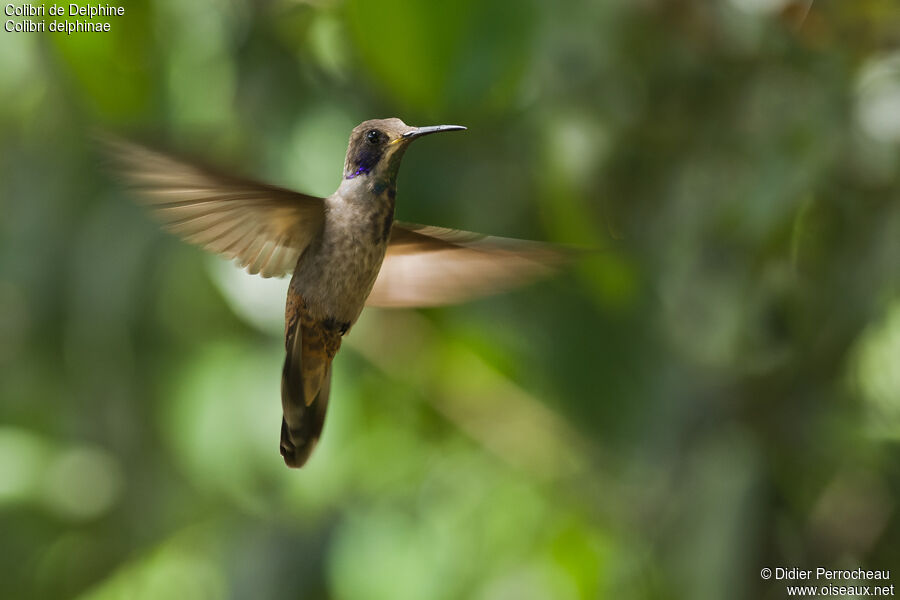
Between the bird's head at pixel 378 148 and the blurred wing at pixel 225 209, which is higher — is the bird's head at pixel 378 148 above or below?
above

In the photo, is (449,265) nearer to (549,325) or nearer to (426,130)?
(426,130)

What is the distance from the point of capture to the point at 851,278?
6.17ft

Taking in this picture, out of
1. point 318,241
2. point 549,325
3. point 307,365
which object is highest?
point 318,241

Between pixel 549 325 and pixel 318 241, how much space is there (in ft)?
4.21

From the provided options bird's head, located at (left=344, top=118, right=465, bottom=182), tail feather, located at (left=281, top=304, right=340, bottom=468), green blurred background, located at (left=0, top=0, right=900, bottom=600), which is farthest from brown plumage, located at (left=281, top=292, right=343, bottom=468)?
green blurred background, located at (left=0, top=0, right=900, bottom=600)

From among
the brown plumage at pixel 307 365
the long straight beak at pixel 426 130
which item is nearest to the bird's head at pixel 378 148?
the long straight beak at pixel 426 130

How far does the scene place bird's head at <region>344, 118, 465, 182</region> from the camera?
749 mm

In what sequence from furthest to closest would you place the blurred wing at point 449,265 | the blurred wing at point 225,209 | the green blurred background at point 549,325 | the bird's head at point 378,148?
the green blurred background at point 549,325 < the blurred wing at point 449,265 < the bird's head at point 378,148 < the blurred wing at point 225,209

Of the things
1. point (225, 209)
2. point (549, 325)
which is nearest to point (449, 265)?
point (225, 209)

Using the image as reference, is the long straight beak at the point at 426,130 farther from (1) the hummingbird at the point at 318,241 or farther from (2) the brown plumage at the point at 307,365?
(2) the brown plumage at the point at 307,365

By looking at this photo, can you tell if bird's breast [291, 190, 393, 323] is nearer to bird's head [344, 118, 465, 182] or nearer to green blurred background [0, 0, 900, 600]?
bird's head [344, 118, 465, 182]

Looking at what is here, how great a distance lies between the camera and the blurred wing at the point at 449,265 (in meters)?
0.86

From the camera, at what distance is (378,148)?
0.77m

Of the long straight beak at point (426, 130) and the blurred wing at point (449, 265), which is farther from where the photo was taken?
the blurred wing at point (449, 265)
